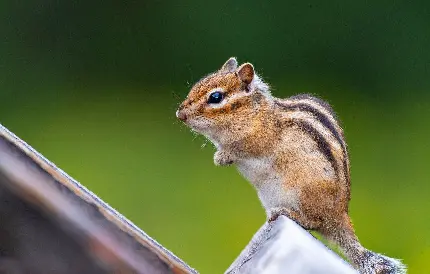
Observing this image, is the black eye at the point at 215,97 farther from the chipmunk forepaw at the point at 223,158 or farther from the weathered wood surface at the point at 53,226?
the weathered wood surface at the point at 53,226

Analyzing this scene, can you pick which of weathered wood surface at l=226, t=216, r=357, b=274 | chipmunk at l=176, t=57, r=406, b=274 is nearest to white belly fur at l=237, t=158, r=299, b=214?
chipmunk at l=176, t=57, r=406, b=274

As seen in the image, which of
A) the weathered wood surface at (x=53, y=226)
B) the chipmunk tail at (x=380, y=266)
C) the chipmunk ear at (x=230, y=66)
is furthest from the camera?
the chipmunk ear at (x=230, y=66)

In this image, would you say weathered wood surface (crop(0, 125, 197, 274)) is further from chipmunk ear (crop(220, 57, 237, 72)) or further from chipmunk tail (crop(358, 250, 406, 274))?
chipmunk ear (crop(220, 57, 237, 72))

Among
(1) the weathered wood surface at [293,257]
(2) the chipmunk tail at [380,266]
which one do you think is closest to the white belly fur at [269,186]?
(2) the chipmunk tail at [380,266]

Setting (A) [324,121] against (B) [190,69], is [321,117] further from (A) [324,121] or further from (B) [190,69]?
(B) [190,69]

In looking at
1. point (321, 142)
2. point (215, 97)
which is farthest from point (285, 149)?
point (215, 97)

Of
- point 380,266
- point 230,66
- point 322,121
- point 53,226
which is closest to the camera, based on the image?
point 53,226

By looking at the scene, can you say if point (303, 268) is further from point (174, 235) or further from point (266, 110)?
point (174, 235)
